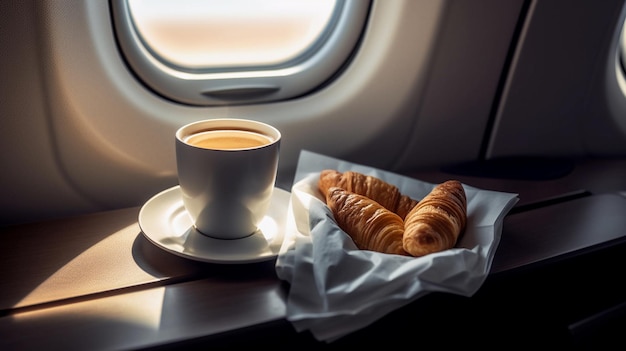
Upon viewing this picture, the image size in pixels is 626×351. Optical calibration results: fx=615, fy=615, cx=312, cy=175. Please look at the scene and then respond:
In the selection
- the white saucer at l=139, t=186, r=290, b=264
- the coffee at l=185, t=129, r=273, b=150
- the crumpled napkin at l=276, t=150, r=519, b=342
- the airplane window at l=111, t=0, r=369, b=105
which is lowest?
the white saucer at l=139, t=186, r=290, b=264

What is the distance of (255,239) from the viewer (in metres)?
0.67

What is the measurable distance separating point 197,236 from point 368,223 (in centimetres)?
19

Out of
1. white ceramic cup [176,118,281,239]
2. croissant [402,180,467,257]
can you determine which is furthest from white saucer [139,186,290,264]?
croissant [402,180,467,257]

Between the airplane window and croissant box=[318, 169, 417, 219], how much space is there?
20 centimetres

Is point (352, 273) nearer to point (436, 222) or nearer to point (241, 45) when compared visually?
point (436, 222)

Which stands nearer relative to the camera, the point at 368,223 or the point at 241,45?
the point at 368,223

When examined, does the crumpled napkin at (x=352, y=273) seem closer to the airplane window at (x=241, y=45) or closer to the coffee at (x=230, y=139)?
the coffee at (x=230, y=139)

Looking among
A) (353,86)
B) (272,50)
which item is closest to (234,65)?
(272,50)

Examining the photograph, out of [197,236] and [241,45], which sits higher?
[241,45]

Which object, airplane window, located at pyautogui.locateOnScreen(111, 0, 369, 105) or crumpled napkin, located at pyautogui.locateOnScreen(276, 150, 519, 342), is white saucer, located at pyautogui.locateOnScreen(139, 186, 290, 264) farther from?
airplane window, located at pyautogui.locateOnScreen(111, 0, 369, 105)

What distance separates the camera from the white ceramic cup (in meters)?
0.62

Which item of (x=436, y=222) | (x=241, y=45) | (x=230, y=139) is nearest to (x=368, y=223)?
(x=436, y=222)

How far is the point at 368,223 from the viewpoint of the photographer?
0.64 meters

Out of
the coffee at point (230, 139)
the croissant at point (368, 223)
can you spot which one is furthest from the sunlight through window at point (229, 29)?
the croissant at point (368, 223)
